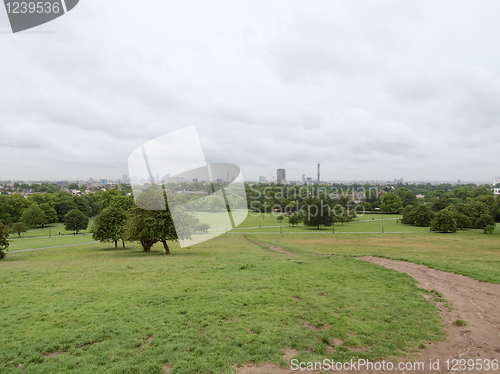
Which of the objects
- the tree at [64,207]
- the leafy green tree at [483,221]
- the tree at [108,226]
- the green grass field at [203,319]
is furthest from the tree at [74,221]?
the leafy green tree at [483,221]

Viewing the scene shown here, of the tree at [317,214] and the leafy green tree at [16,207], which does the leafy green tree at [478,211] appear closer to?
the tree at [317,214]

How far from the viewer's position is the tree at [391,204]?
9556 cm

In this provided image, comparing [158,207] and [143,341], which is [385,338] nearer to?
[143,341]

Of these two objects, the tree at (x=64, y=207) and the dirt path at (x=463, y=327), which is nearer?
the dirt path at (x=463, y=327)

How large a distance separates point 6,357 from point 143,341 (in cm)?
330

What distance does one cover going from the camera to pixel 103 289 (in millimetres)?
11477

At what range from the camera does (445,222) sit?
52.6m

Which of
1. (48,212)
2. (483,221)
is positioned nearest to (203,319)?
(483,221)

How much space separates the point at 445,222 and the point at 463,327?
186ft

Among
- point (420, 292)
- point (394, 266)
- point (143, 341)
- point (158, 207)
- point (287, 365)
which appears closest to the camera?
point (287, 365)

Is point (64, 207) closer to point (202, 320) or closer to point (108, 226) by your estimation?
point (108, 226)

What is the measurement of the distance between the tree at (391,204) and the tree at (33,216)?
357 feet

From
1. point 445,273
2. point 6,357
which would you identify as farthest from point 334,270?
point 6,357

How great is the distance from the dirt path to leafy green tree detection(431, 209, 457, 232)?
49214 mm
